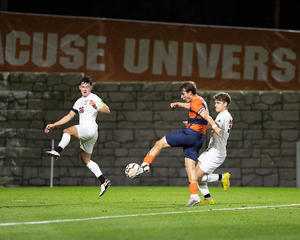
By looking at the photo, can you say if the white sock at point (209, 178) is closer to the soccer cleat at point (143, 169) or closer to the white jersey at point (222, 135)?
the white jersey at point (222, 135)

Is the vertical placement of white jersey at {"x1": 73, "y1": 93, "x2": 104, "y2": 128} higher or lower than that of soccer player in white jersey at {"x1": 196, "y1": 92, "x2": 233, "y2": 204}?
higher

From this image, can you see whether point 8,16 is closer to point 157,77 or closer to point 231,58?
point 157,77

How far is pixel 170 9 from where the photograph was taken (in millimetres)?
21812

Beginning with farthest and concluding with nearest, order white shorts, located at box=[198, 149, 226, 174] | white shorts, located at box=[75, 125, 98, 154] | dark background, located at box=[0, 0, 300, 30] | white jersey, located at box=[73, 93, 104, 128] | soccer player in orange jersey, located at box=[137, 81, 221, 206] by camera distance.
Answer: dark background, located at box=[0, 0, 300, 30]
white jersey, located at box=[73, 93, 104, 128]
white shorts, located at box=[75, 125, 98, 154]
white shorts, located at box=[198, 149, 226, 174]
soccer player in orange jersey, located at box=[137, 81, 221, 206]

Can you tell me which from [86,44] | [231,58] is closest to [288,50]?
[231,58]

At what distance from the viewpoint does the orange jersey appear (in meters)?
6.94

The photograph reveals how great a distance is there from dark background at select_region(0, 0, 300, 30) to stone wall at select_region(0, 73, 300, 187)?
31.9 ft

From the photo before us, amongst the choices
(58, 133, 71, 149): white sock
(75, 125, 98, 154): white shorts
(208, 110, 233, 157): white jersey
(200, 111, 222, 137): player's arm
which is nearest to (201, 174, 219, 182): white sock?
(208, 110, 233, 157): white jersey

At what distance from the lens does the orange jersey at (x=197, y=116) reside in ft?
22.8

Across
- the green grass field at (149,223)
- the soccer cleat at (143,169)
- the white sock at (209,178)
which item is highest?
the soccer cleat at (143,169)

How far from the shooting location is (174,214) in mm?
6090

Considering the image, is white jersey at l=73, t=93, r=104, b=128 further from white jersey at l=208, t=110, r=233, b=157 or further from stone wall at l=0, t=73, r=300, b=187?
stone wall at l=0, t=73, r=300, b=187

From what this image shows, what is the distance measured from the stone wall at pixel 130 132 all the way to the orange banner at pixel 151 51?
0.36 m

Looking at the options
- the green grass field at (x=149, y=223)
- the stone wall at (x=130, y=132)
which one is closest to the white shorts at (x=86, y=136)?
the green grass field at (x=149, y=223)
